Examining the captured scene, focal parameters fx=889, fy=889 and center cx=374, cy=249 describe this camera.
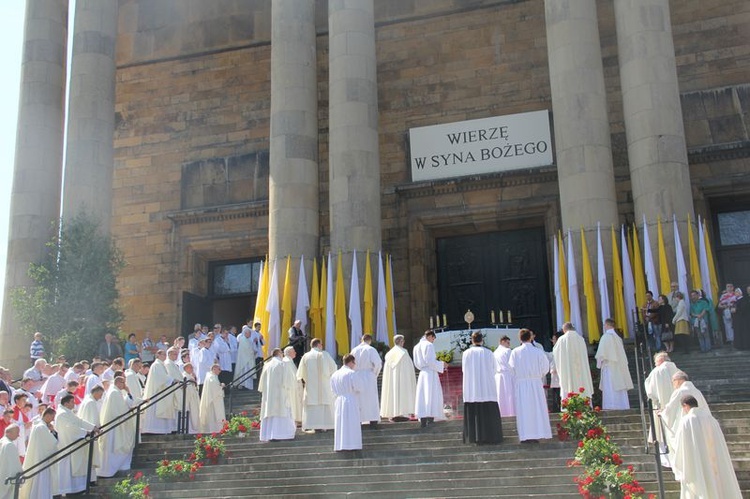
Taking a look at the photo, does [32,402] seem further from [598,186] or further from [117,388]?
[598,186]

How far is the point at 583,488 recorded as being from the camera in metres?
10.0

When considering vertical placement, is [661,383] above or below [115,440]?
above

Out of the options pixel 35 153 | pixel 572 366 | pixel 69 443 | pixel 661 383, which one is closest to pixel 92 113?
pixel 35 153

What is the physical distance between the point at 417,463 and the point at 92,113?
47.6 feet

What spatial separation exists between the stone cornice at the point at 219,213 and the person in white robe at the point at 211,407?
8.82 meters

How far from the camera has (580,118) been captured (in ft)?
61.9

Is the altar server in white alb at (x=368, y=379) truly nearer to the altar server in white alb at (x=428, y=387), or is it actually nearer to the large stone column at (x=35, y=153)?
the altar server in white alb at (x=428, y=387)

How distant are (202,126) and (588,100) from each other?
11667 mm

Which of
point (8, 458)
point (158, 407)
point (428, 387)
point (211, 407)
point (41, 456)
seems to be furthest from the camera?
point (211, 407)

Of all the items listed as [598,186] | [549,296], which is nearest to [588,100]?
[598,186]

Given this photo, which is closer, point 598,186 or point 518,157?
point 598,186

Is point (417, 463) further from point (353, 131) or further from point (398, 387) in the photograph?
point (353, 131)

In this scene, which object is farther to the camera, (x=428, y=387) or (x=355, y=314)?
(x=355, y=314)

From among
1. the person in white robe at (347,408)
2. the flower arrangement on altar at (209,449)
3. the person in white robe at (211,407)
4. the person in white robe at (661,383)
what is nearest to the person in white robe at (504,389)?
the person in white robe at (347,408)
